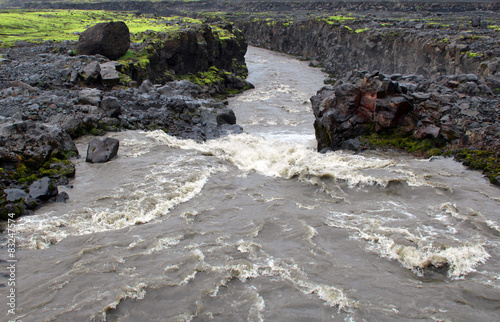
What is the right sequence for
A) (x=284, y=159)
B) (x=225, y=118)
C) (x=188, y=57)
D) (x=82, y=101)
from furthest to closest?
(x=188, y=57) → (x=225, y=118) → (x=82, y=101) → (x=284, y=159)

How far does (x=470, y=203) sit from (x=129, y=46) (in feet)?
106

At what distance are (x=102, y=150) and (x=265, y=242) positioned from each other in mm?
11669

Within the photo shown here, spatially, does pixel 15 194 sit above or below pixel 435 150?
below

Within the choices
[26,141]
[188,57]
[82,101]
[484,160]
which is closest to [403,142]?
[484,160]

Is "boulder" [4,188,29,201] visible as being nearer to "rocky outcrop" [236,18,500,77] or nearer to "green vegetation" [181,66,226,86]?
"green vegetation" [181,66,226,86]

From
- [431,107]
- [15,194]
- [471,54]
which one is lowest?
[15,194]

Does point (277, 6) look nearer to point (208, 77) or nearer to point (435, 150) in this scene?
point (208, 77)

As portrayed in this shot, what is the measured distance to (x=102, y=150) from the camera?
65.1ft

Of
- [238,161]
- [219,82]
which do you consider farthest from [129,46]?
[238,161]

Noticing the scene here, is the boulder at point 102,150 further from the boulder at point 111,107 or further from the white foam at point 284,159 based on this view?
the boulder at point 111,107

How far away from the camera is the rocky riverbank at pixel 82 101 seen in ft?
56.1

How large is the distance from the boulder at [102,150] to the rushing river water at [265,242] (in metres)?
0.48

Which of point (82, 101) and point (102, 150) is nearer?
point (102, 150)

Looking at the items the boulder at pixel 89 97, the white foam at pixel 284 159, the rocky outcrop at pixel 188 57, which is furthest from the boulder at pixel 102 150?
the rocky outcrop at pixel 188 57
